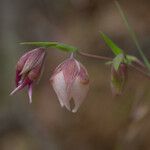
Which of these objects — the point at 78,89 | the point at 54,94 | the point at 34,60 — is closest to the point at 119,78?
the point at 78,89

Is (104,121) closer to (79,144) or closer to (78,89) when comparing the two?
(79,144)

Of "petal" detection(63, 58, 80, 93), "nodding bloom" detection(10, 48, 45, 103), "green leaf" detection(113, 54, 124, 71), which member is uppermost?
"nodding bloom" detection(10, 48, 45, 103)

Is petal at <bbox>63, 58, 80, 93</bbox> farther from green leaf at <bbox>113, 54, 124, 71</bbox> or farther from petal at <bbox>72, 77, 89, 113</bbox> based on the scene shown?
green leaf at <bbox>113, 54, 124, 71</bbox>

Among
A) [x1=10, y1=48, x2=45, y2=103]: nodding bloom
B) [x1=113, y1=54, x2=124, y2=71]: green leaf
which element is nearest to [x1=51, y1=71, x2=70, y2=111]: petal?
[x1=10, y1=48, x2=45, y2=103]: nodding bloom

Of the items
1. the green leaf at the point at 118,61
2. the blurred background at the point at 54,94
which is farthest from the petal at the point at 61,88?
the blurred background at the point at 54,94

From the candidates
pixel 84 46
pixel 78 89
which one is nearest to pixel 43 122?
pixel 84 46
